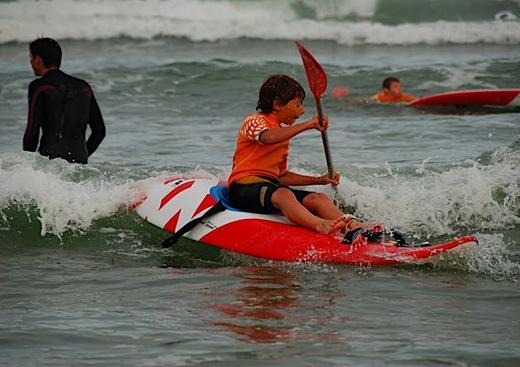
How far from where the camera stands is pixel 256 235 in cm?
688

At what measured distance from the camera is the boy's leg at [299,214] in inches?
264

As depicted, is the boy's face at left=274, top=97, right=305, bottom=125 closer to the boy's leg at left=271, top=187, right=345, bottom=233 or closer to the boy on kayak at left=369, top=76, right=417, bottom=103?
the boy's leg at left=271, top=187, right=345, bottom=233

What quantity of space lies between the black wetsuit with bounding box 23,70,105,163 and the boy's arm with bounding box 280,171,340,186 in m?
1.87

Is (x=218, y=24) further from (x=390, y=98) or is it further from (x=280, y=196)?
(x=280, y=196)

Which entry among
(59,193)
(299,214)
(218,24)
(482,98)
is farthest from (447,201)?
(218,24)

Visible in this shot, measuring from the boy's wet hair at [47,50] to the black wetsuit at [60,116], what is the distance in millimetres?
80

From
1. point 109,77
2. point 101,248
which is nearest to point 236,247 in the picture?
point 101,248

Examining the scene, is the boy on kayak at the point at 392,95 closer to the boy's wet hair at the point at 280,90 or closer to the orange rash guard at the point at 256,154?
the orange rash guard at the point at 256,154

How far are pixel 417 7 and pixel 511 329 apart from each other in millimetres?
18924

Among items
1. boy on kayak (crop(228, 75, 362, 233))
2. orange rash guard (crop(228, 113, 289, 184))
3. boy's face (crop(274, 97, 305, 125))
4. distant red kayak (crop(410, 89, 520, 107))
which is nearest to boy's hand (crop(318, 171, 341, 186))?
boy on kayak (crop(228, 75, 362, 233))

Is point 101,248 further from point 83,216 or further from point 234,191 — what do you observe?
point 234,191

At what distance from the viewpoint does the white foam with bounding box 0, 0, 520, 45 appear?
21.9 metres

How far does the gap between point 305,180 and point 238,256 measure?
668mm

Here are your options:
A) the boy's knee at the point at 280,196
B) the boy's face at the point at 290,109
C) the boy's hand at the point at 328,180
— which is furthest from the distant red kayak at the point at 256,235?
the boy's face at the point at 290,109
